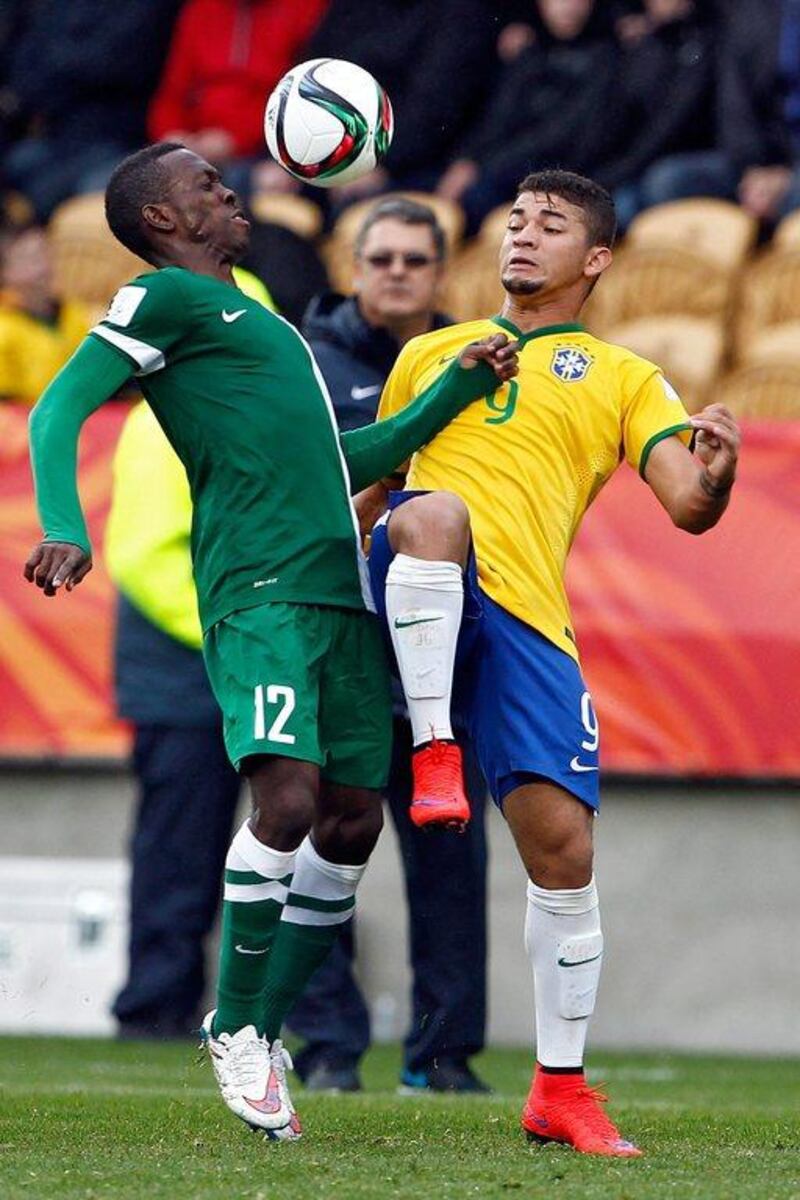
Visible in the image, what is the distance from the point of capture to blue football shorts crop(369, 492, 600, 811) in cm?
508

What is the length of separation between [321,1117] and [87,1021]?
3688 millimetres

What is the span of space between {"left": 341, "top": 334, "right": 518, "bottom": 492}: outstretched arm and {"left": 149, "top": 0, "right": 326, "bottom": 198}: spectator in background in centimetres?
784

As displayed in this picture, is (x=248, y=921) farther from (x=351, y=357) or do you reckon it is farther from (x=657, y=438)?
(x=351, y=357)

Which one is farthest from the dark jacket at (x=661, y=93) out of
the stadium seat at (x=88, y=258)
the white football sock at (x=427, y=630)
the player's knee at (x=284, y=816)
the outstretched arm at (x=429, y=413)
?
the player's knee at (x=284, y=816)

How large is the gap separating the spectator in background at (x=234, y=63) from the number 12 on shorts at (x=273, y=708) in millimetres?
8382

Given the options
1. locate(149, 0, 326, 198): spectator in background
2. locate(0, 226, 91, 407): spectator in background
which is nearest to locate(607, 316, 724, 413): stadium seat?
locate(0, 226, 91, 407): spectator in background

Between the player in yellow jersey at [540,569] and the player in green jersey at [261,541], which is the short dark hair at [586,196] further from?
the player in green jersey at [261,541]

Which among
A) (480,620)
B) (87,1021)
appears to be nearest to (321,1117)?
(480,620)

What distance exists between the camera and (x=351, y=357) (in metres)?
7.12

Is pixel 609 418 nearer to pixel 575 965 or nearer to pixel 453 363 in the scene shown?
pixel 453 363

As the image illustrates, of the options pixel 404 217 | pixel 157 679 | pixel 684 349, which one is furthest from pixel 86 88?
pixel 404 217

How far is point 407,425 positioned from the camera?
17.7 ft

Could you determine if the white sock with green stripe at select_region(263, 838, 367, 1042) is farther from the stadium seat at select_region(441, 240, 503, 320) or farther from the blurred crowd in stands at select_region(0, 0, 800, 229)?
the blurred crowd in stands at select_region(0, 0, 800, 229)

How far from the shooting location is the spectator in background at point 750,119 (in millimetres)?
11828
